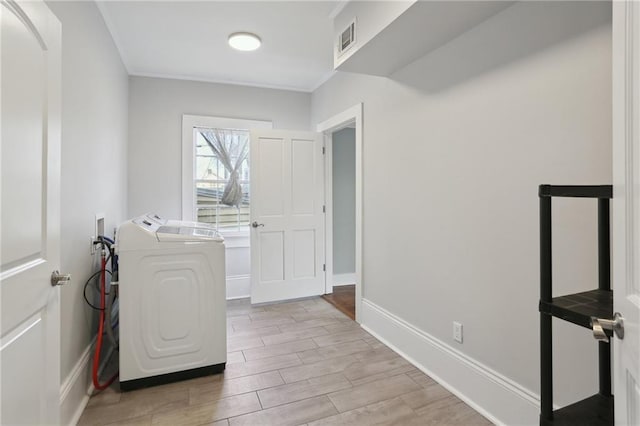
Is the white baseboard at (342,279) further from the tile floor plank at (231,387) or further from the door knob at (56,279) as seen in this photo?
the door knob at (56,279)

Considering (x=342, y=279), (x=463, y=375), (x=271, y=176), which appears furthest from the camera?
(x=342, y=279)

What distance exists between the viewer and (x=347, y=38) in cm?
232

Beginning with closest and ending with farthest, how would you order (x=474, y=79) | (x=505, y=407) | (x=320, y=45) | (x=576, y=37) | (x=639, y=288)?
1. (x=639, y=288)
2. (x=576, y=37)
3. (x=505, y=407)
4. (x=474, y=79)
5. (x=320, y=45)

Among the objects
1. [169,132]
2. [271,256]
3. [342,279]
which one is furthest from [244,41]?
[342,279]

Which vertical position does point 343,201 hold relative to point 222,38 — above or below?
below

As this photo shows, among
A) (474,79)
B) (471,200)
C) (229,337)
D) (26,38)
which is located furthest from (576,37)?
(229,337)

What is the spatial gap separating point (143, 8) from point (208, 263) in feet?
6.49

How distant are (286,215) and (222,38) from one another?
1.92 m

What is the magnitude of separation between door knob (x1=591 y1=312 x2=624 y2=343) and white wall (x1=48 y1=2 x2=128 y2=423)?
2.22 meters

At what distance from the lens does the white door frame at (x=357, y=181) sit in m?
3.21

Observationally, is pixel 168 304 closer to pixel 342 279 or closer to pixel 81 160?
pixel 81 160

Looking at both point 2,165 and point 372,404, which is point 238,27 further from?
point 372,404

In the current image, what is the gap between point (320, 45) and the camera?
3.10 m

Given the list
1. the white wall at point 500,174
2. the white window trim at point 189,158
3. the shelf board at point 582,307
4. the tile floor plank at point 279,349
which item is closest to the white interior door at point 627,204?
the shelf board at point 582,307
